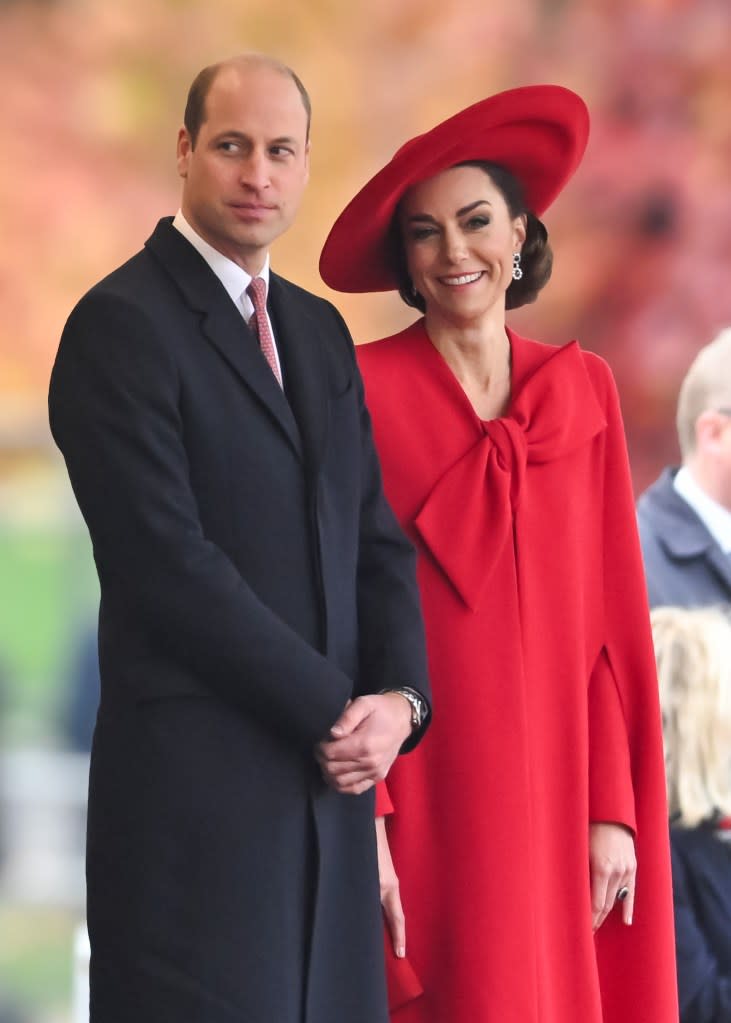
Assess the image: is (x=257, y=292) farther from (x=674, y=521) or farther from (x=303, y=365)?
(x=674, y=521)

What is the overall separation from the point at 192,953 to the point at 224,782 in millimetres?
175

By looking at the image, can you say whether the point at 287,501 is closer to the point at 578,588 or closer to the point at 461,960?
the point at 578,588

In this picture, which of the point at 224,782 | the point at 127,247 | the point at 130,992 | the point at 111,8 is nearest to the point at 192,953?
the point at 130,992

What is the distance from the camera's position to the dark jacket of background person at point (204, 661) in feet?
5.00

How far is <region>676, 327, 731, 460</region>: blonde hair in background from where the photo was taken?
3.15 metres

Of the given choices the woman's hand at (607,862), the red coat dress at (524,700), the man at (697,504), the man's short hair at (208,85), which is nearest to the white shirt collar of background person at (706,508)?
the man at (697,504)

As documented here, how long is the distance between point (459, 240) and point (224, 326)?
505 mm

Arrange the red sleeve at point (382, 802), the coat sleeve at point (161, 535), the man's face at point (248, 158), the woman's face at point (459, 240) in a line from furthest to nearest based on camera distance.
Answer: the woman's face at point (459, 240) < the red sleeve at point (382, 802) < the man's face at point (248, 158) < the coat sleeve at point (161, 535)

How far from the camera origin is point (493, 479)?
6.55 feet

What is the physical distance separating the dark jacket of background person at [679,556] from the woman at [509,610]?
0.95 meters

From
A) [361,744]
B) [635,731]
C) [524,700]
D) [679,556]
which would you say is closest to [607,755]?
[635,731]

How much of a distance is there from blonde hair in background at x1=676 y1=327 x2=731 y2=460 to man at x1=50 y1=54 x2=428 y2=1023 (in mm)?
1620

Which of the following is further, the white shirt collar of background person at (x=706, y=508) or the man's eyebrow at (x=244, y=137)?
the white shirt collar of background person at (x=706, y=508)

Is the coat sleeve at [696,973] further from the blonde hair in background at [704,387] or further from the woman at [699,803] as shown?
the blonde hair in background at [704,387]
